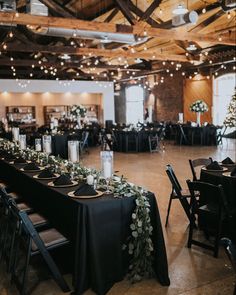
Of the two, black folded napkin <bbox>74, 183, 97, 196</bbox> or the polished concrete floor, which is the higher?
black folded napkin <bbox>74, 183, 97, 196</bbox>

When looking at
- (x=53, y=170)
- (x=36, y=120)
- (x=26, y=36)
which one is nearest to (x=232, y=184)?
(x=53, y=170)

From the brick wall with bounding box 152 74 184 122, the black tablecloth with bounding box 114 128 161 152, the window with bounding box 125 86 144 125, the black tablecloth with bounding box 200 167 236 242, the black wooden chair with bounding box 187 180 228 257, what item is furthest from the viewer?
the window with bounding box 125 86 144 125

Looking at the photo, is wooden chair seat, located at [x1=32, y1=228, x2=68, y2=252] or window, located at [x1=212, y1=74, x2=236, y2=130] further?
window, located at [x1=212, y1=74, x2=236, y2=130]

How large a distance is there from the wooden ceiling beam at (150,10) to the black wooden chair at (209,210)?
235 inches

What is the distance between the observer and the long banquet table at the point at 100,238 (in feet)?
9.47

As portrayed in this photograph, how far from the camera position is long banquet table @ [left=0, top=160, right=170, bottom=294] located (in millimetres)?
2887

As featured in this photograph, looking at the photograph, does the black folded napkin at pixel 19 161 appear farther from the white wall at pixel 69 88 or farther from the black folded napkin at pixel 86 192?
the white wall at pixel 69 88

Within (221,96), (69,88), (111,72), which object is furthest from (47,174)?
(111,72)

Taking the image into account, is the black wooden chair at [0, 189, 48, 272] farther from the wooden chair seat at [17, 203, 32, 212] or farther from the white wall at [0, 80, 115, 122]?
the white wall at [0, 80, 115, 122]

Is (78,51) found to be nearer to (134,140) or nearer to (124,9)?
(134,140)

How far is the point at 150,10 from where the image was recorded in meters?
8.78

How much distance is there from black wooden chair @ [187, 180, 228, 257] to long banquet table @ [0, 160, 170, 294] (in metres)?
0.70

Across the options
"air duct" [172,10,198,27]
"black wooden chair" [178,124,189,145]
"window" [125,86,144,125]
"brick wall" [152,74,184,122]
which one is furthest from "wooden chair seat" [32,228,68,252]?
"window" [125,86,144,125]

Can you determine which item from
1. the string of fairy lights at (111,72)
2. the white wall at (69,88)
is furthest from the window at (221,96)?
the white wall at (69,88)
